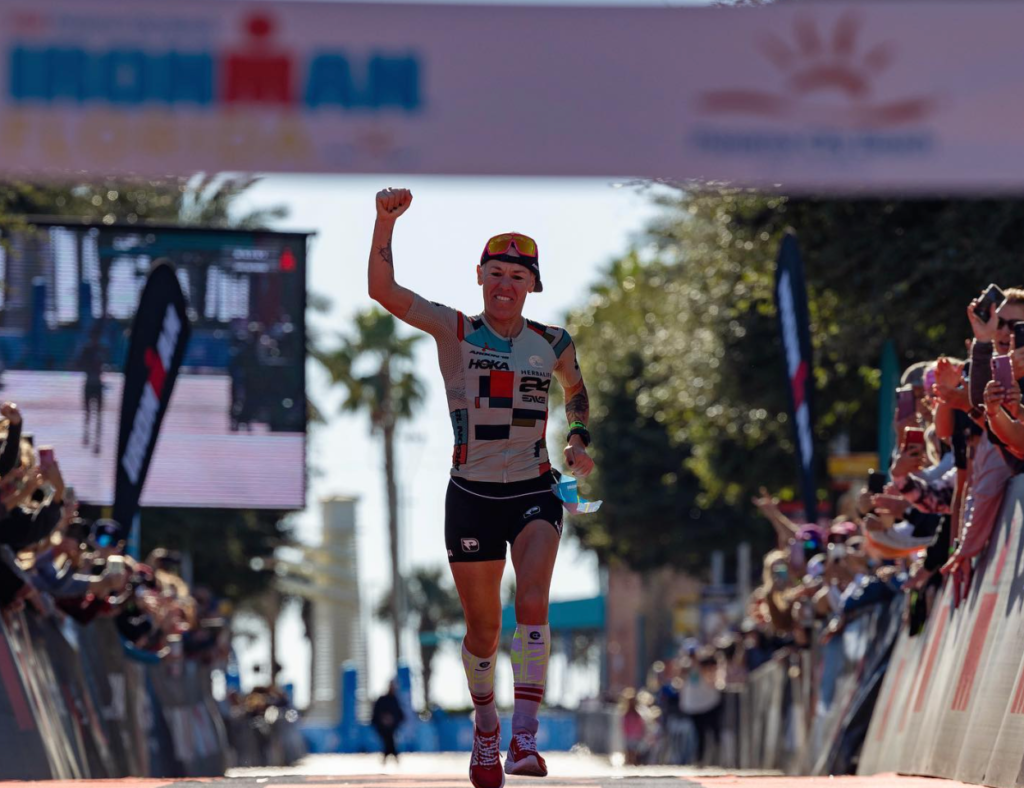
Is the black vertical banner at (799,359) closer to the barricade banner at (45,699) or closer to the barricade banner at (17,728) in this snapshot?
the barricade banner at (45,699)

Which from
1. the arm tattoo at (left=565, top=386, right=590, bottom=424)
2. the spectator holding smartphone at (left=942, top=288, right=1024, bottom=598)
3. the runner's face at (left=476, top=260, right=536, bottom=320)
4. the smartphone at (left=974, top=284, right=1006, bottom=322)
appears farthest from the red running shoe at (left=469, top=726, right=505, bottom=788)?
the smartphone at (left=974, top=284, right=1006, bottom=322)

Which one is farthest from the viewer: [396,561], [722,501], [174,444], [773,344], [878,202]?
[396,561]

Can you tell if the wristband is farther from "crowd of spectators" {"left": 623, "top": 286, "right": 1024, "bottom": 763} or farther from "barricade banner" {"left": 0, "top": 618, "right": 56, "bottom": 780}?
"barricade banner" {"left": 0, "top": 618, "right": 56, "bottom": 780}

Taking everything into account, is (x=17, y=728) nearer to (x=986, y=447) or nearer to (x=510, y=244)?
(x=510, y=244)

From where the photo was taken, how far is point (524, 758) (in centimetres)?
805

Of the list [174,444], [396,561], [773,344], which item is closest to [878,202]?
[773,344]

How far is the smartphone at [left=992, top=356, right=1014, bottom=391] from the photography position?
30.3 ft

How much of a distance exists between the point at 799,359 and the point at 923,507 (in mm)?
8084

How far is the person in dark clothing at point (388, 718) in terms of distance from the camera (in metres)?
31.4

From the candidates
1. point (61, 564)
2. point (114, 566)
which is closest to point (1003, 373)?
point (61, 564)

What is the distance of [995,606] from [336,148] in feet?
13.3

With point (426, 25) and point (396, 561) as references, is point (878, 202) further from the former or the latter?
point (396, 561)

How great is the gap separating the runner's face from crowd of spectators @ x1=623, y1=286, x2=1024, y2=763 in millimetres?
2348

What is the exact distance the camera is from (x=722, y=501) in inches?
1750
